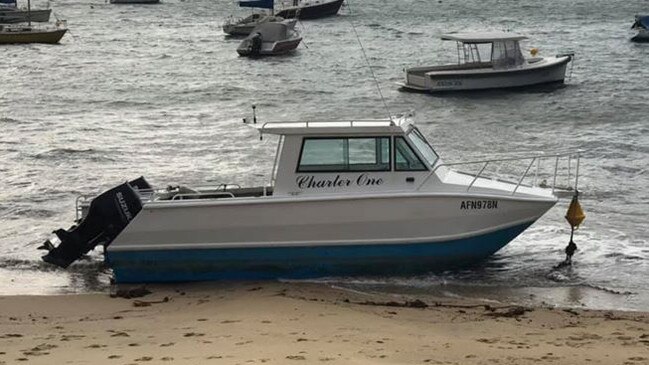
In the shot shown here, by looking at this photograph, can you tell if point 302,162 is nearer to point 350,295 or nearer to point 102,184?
point 350,295

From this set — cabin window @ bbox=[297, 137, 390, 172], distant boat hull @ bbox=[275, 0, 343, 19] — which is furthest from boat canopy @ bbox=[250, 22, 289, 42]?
cabin window @ bbox=[297, 137, 390, 172]

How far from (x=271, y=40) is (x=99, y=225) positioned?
41.3m

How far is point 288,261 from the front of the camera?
14.7 metres

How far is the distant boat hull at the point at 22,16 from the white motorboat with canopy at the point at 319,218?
54.1 meters

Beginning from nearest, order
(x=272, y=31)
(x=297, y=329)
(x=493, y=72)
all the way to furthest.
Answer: (x=297, y=329), (x=493, y=72), (x=272, y=31)

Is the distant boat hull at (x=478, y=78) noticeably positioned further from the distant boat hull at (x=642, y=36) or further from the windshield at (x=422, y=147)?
the windshield at (x=422, y=147)

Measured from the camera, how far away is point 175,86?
4350 centimetres

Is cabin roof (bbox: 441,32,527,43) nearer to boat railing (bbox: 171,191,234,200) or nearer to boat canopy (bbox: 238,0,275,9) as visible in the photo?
boat railing (bbox: 171,191,234,200)

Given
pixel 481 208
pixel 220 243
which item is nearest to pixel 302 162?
pixel 220 243

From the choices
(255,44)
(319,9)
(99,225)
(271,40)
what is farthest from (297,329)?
(319,9)

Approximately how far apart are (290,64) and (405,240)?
123ft

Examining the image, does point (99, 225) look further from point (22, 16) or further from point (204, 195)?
point (22, 16)

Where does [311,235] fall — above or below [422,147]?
below

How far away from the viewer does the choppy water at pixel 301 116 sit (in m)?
15.7
